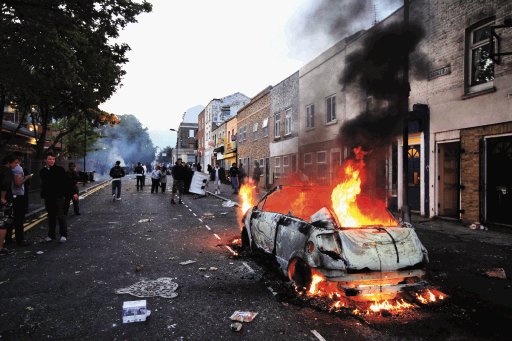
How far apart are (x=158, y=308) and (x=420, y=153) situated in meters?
11.0

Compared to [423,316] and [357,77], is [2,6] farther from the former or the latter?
[423,316]

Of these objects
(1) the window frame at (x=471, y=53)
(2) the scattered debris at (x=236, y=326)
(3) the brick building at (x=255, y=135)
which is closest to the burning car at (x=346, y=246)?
(2) the scattered debris at (x=236, y=326)

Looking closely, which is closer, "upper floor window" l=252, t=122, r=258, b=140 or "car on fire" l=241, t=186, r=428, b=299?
"car on fire" l=241, t=186, r=428, b=299

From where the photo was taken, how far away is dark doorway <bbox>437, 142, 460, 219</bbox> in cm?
1184

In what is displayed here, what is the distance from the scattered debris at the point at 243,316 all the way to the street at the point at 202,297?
76 mm

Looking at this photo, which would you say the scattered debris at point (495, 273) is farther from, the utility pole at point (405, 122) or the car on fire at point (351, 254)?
the utility pole at point (405, 122)

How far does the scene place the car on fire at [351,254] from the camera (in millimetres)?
4258

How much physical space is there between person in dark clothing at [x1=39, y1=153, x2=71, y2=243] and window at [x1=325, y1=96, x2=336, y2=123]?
12.8m

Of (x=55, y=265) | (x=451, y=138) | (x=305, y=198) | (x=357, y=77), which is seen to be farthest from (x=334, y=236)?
(x=451, y=138)

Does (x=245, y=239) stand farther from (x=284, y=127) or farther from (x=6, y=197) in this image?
(x=284, y=127)

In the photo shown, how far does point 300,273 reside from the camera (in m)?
4.88

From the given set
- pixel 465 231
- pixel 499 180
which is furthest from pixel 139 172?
pixel 499 180

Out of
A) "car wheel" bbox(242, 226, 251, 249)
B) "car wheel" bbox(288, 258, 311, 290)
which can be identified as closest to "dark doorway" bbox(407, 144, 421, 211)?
"car wheel" bbox(242, 226, 251, 249)

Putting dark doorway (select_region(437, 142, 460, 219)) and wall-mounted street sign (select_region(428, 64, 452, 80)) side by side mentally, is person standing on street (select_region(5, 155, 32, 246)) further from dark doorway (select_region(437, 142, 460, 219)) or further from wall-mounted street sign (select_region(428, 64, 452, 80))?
wall-mounted street sign (select_region(428, 64, 452, 80))
